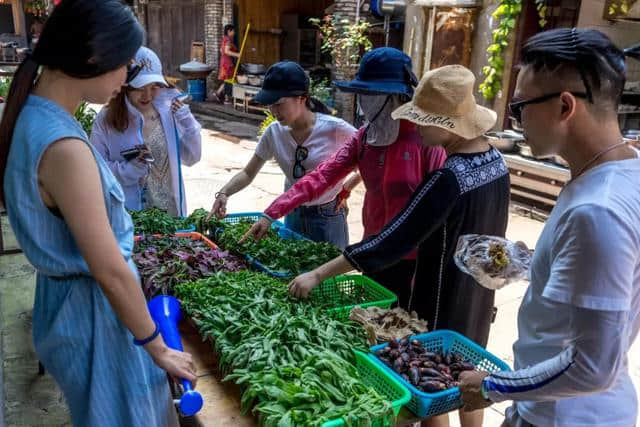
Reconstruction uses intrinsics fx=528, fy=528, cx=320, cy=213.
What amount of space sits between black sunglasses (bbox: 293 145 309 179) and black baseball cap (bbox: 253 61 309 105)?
1.33 ft

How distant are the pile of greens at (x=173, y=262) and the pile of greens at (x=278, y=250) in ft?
0.35

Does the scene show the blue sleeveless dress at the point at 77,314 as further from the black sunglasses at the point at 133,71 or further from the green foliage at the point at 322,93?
the green foliage at the point at 322,93

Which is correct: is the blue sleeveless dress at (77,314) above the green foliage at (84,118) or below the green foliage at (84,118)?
above

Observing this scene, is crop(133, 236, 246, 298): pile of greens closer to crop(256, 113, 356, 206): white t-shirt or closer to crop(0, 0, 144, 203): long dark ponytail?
crop(256, 113, 356, 206): white t-shirt

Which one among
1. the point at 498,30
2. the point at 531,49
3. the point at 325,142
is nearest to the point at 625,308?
the point at 531,49

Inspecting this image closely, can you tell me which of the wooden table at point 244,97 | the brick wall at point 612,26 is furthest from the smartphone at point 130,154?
the wooden table at point 244,97

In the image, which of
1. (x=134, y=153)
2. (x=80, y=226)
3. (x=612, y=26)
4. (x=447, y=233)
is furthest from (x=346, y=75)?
(x=80, y=226)

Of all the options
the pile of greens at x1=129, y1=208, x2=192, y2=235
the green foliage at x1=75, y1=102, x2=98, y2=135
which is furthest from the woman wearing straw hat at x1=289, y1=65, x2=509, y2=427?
the green foliage at x1=75, y1=102, x2=98, y2=135

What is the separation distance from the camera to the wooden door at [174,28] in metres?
16.6

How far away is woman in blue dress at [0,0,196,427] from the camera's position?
4.60 feet

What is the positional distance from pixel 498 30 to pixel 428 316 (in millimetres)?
6909

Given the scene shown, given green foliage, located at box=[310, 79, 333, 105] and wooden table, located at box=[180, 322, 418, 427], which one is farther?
green foliage, located at box=[310, 79, 333, 105]

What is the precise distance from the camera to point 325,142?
352 centimetres

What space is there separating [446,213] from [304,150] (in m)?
1.59
